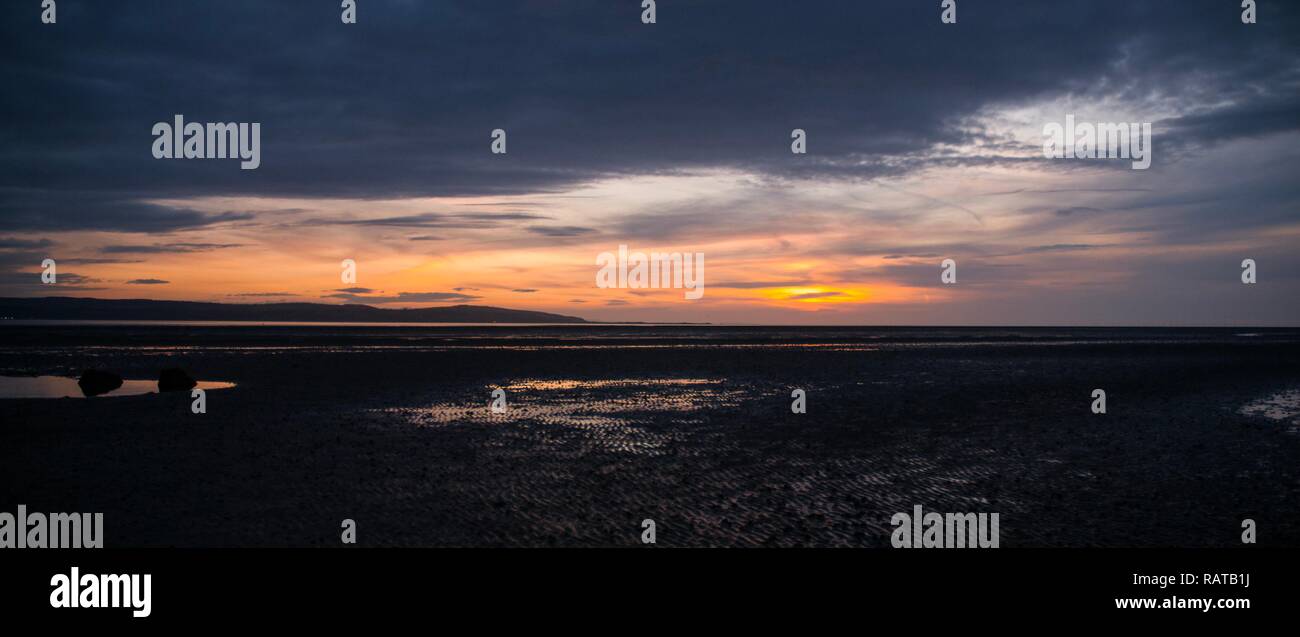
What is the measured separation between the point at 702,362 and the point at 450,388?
19677mm

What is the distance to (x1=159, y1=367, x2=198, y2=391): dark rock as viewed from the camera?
29375 mm

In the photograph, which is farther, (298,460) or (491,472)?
(298,460)

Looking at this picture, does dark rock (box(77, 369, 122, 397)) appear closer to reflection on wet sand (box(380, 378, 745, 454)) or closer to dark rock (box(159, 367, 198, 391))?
dark rock (box(159, 367, 198, 391))

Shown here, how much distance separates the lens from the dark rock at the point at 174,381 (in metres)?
29.4

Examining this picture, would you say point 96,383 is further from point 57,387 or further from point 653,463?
point 653,463

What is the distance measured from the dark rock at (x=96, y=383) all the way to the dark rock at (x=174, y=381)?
1817mm

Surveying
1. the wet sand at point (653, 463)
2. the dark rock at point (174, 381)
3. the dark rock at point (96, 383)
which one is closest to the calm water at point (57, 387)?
the dark rock at point (96, 383)

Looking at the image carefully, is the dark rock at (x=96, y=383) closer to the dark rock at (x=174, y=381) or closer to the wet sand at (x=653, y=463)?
the dark rock at (x=174, y=381)

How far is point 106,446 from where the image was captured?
57.7 feet
